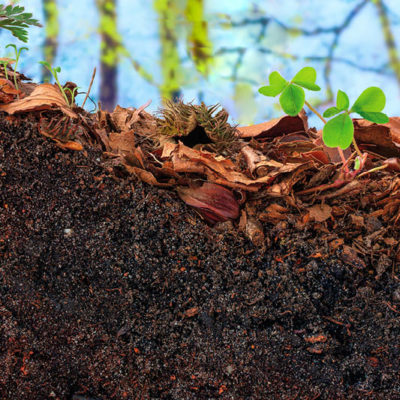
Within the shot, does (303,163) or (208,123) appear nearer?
(303,163)

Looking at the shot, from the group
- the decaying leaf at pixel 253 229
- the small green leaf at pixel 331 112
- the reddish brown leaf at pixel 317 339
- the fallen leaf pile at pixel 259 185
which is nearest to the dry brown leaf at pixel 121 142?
the fallen leaf pile at pixel 259 185

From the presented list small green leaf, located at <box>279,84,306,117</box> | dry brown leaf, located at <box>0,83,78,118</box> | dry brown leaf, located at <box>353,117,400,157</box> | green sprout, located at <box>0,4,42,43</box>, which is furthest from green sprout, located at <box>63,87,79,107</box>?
dry brown leaf, located at <box>353,117,400,157</box>

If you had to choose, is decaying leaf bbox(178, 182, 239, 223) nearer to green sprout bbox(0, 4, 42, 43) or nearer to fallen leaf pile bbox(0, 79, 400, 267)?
fallen leaf pile bbox(0, 79, 400, 267)

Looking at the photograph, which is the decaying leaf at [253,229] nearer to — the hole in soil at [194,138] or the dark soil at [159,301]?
the dark soil at [159,301]

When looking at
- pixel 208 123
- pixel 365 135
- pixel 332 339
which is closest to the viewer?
pixel 332 339

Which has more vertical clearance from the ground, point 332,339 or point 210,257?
point 210,257

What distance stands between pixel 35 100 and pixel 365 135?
785mm

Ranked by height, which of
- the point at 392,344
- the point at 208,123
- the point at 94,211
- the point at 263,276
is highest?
the point at 208,123

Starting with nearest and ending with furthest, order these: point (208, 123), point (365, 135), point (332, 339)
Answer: point (332, 339) < point (208, 123) < point (365, 135)

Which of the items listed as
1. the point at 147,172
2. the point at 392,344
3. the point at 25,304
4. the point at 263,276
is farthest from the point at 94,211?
the point at 392,344

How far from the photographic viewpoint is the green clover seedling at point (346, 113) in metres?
0.72

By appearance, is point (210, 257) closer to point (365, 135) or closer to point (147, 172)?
point (147, 172)

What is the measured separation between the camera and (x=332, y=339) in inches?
29.3

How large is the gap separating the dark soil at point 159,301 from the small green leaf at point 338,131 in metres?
0.18
